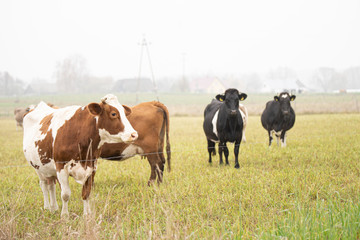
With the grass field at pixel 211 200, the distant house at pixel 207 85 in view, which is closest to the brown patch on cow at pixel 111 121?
the grass field at pixel 211 200

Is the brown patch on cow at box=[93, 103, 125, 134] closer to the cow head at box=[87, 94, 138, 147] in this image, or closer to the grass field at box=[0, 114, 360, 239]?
the cow head at box=[87, 94, 138, 147]

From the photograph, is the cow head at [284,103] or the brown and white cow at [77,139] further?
the cow head at [284,103]

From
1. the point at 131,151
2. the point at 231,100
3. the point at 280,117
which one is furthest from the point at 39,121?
the point at 280,117

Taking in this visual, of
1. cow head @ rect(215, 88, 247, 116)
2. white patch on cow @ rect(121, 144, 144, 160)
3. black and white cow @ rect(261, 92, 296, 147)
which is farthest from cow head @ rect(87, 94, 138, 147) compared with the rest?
black and white cow @ rect(261, 92, 296, 147)

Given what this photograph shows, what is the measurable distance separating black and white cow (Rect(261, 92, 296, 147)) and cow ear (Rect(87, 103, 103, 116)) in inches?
300

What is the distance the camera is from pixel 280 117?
11.0 m

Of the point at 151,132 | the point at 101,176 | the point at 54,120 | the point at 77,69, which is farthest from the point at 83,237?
the point at 77,69

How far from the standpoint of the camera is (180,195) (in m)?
5.24

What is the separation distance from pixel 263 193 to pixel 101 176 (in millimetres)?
3868

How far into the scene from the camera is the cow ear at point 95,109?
424 cm

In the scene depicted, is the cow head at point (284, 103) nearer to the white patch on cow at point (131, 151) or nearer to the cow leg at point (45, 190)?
the white patch on cow at point (131, 151)

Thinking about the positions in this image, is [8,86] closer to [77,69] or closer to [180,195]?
[77,69]

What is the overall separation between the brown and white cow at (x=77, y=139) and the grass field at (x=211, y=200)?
446 millimetres

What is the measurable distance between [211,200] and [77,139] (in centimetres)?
226
